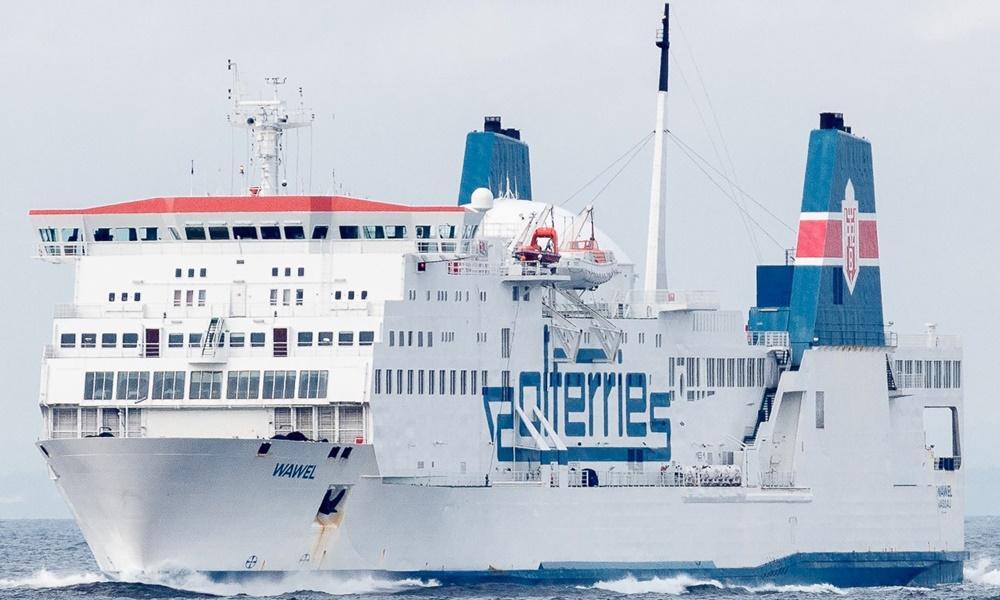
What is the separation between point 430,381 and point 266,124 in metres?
6.87

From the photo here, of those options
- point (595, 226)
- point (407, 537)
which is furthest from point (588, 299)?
point (407, 537)

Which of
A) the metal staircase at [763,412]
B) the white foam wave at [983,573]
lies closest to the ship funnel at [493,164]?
the metal staircase at [763,412]

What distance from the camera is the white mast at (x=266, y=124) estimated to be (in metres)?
53.0

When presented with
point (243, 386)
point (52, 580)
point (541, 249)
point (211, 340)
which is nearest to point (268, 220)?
point (211, 340)

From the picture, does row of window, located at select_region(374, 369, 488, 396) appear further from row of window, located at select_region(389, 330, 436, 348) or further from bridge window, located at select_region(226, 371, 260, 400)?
bridge window, located at select_region(226, 371, 260, 400)

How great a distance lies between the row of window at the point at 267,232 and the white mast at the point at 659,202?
8.93m

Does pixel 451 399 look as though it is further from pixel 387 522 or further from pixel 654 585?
pixel 654 585

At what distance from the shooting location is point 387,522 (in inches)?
1960

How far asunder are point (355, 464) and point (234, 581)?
3.30 metres

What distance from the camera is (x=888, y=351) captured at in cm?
6056

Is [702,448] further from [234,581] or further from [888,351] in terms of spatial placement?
[234,581]

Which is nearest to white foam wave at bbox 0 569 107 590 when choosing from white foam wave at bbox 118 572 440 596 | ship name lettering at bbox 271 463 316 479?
white foam wave at bbox 118 572 440 596

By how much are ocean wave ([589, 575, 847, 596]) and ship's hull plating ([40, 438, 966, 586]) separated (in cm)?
18

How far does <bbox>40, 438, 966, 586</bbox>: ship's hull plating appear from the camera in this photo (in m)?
47.9
